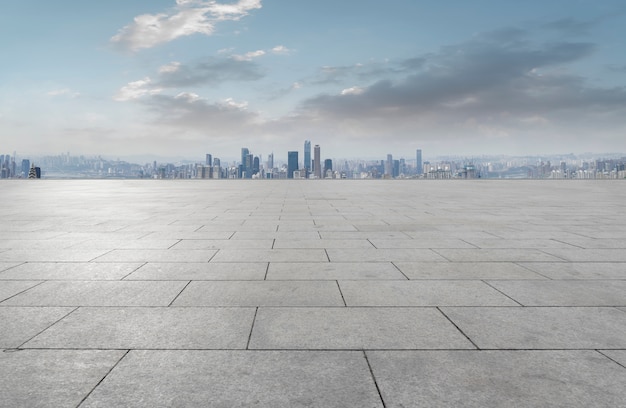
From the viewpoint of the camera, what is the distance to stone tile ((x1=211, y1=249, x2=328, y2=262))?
344 inches

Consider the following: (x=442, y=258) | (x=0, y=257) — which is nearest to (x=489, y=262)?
(x=442, y=258)

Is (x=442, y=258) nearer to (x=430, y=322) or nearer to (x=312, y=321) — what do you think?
(x=430, y=322)

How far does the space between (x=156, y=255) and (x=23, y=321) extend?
3.97 meters

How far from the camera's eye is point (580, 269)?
798 centimetres

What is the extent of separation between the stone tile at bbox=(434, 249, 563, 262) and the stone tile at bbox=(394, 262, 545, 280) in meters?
0.35

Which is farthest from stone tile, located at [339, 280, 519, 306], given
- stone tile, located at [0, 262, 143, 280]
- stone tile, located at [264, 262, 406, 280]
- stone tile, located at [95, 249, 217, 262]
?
stone tile, located at [0, 262, 143, 280]

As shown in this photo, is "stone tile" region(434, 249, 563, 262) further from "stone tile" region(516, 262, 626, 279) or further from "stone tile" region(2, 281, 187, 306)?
"stone tile" region(2, 281, 187, 306)

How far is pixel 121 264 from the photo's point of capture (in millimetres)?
8359

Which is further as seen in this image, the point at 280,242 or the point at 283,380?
the point at 280,242

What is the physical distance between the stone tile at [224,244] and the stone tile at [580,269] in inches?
225

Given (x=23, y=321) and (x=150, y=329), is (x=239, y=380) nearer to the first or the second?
(x=150, y=329)

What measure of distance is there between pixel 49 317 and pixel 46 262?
12.1ft

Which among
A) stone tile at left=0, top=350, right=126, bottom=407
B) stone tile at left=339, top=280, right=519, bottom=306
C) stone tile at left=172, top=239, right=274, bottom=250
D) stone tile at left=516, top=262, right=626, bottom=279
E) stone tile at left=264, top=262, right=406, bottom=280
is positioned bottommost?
stone tile at left=0, top=350, right=126, bottom=407

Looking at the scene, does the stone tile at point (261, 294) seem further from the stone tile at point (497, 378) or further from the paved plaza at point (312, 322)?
the stone tile at point (497, 378)
